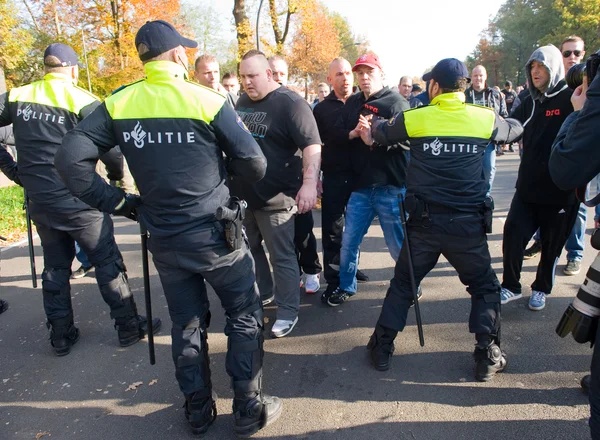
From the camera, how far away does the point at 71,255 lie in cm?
349

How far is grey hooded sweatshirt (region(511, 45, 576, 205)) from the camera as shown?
10.8 feet

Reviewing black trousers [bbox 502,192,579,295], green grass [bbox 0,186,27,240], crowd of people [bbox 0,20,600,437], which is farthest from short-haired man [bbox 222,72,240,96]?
black trousers [bbox 502,192,579,295]

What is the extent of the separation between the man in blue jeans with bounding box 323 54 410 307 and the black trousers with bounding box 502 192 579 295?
914mm

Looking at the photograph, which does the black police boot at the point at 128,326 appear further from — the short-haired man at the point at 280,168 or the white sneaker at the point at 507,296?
the white sneaker at the point at 507,296

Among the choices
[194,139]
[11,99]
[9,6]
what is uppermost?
[9,6]

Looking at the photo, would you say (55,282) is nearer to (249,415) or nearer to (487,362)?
(249,415)

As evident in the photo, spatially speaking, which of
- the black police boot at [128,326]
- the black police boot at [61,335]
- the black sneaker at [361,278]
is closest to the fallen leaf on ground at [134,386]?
the black police boot at [128,326]

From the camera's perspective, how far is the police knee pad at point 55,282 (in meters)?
3.37

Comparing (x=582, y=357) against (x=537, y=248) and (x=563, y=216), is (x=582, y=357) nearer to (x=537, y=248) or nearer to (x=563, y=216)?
(x=563, y=216)

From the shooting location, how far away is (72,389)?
2.93 m

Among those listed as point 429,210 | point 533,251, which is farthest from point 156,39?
point 533,251

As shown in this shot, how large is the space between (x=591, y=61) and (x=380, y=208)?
2096mm

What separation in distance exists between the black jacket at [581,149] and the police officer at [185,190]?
1.44 m

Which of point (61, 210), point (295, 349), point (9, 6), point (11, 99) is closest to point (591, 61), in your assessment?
point (295, 349)
